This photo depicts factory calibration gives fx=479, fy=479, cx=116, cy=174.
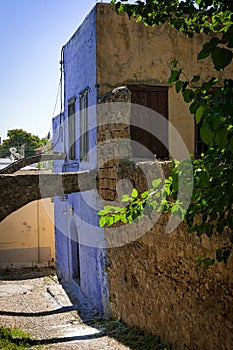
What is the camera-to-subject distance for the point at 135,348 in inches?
246

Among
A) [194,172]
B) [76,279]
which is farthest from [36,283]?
[194,172]

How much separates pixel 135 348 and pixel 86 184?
3139 mm

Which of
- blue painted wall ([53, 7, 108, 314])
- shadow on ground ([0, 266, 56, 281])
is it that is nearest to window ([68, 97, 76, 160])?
blue painted wall ([53, 7, 108, 314])

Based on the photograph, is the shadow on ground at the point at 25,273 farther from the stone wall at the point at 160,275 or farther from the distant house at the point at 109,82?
the stone wall at the point at 160,275

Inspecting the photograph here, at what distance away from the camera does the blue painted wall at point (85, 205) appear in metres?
9.04

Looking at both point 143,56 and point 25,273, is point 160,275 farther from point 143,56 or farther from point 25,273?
point 25,273

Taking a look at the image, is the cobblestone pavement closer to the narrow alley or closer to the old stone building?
the narrow alley

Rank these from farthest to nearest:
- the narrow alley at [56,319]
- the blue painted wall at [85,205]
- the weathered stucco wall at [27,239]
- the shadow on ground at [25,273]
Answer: the weathered stucco wall at [27,239]
the shadow on ground at [25,273]
the blue painted wall at [85,205]
the narrow alley at [56,319]

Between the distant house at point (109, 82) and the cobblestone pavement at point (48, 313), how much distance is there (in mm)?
521

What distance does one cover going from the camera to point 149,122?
9.83 m

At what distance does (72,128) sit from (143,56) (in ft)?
8.44

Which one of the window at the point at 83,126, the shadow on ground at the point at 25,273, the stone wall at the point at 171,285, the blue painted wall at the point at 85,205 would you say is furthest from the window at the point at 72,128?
the shadow on ground at the point at 25,273

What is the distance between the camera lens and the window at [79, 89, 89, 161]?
32.1ft

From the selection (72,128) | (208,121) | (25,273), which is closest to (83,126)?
(72,128)
